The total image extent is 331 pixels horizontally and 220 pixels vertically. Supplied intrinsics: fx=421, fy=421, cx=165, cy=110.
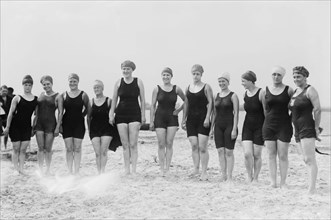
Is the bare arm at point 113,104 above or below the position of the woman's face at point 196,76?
below

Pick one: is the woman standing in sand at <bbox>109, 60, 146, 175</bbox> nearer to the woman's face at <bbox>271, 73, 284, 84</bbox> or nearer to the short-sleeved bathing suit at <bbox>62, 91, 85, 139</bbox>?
the short-sleeved bathing suit at <bbox>62, 91, 85, 139</bbox>

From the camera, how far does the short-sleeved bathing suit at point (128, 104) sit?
24.7ft

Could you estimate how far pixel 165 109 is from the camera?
7.66m

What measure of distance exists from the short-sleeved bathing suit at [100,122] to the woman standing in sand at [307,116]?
3.43 metres

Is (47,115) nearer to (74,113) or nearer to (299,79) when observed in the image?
(74,113)

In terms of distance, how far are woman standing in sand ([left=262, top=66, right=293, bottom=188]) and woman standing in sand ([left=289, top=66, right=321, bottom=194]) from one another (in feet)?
1.11

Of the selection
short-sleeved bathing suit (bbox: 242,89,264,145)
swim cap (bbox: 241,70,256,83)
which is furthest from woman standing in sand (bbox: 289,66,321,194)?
swim cap (bbox: 241,70,256,83)

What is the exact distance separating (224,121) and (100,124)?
7.54 ft

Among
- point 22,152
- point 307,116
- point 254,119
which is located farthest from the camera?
point 22,152

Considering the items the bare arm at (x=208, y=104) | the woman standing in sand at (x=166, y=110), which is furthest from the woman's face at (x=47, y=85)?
the bare arm at (x=208, y=104)

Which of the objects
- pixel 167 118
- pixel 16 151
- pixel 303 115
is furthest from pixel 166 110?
pixel 16 151

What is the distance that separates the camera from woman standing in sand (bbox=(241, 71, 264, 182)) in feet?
22.4

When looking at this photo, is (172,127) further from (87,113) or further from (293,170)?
(293,170)

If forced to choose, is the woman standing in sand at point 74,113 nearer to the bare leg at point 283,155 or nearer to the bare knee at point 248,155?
the bare knee at point 248,155
